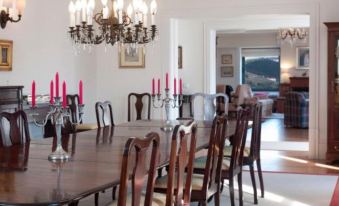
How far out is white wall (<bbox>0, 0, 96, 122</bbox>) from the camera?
20.7 feet

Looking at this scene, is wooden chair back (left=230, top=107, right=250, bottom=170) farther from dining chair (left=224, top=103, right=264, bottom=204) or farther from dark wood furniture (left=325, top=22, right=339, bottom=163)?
dark wood furniture (left=325, top=22, right=339, bottom=163)

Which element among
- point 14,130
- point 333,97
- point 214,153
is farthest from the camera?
point 333,97

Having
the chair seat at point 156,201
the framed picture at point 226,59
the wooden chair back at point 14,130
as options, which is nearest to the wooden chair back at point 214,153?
the chair seat at point 156,201

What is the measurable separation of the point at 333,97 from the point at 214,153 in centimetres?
382

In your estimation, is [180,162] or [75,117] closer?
[180,162]

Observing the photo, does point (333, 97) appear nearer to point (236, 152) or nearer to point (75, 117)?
point (236, 152)

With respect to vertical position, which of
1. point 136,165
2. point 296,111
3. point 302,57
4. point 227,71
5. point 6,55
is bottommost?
point 296,111

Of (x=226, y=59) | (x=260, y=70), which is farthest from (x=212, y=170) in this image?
(x=260, y=70)

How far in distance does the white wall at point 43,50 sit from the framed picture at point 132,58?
22.9 inches

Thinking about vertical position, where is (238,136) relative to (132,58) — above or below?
below

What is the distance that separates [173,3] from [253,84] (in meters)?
10.8

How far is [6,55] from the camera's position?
6051 mm

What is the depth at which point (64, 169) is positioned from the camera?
2.68m

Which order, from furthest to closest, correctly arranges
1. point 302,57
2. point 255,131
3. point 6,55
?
point 302,57 < point 6,55 < point 255,131
